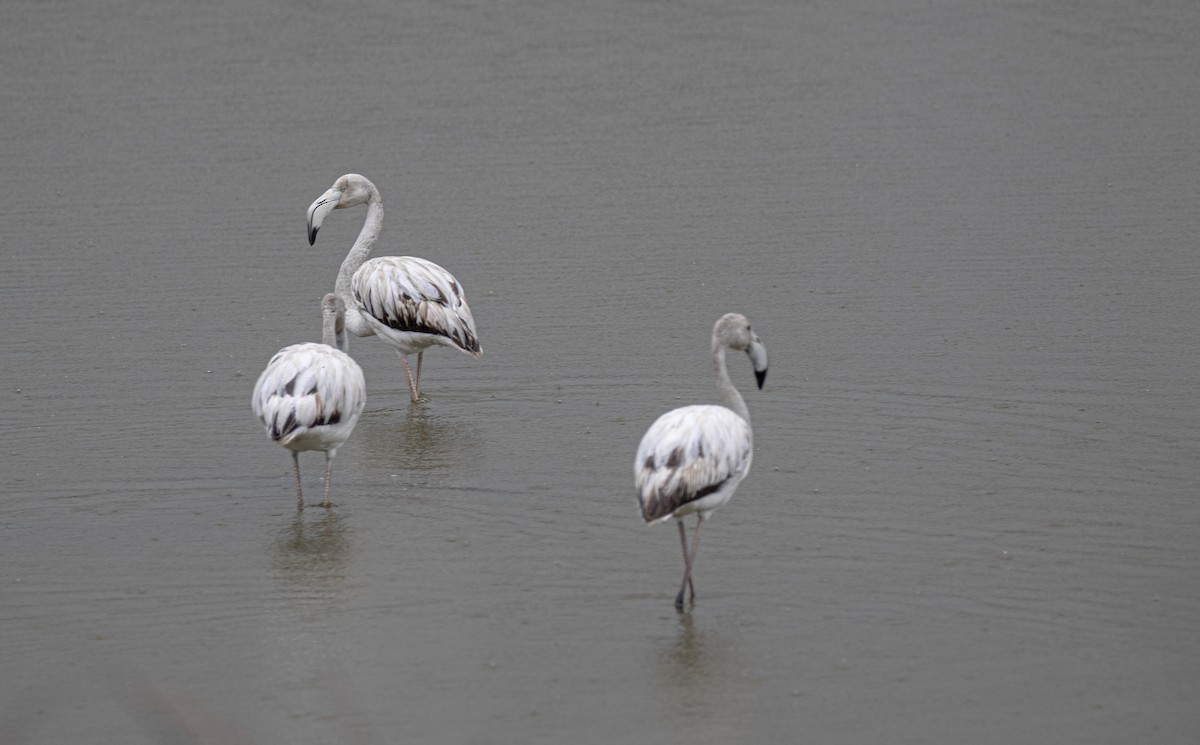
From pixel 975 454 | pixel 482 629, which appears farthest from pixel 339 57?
pixel 482 629

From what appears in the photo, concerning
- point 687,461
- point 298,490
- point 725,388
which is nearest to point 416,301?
point 298,490

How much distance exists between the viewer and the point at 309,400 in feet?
28.2

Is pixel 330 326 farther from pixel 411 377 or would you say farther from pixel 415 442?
pixel 411 377

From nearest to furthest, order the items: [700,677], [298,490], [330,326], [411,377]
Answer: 1. [700,677]
2. [298,490]
3. [330,326]
4. [411,377]

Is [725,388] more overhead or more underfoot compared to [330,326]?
more underfoot

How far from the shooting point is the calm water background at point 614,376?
6875mm

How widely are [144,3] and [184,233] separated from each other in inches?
363

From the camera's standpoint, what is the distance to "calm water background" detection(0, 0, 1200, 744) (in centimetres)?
688

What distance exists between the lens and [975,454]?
9422mm

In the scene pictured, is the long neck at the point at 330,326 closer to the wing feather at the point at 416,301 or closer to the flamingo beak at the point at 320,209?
the wing feather at the point at 416,301

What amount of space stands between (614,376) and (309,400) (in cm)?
291

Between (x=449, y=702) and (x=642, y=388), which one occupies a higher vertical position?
(x=642, y=388)

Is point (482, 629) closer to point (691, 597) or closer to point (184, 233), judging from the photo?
Result: point (691, 597)

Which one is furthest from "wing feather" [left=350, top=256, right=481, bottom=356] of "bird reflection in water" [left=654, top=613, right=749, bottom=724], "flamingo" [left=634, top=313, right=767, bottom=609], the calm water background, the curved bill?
"bird reflection in water" [left=654, top=613, right=749, bottom=724]
